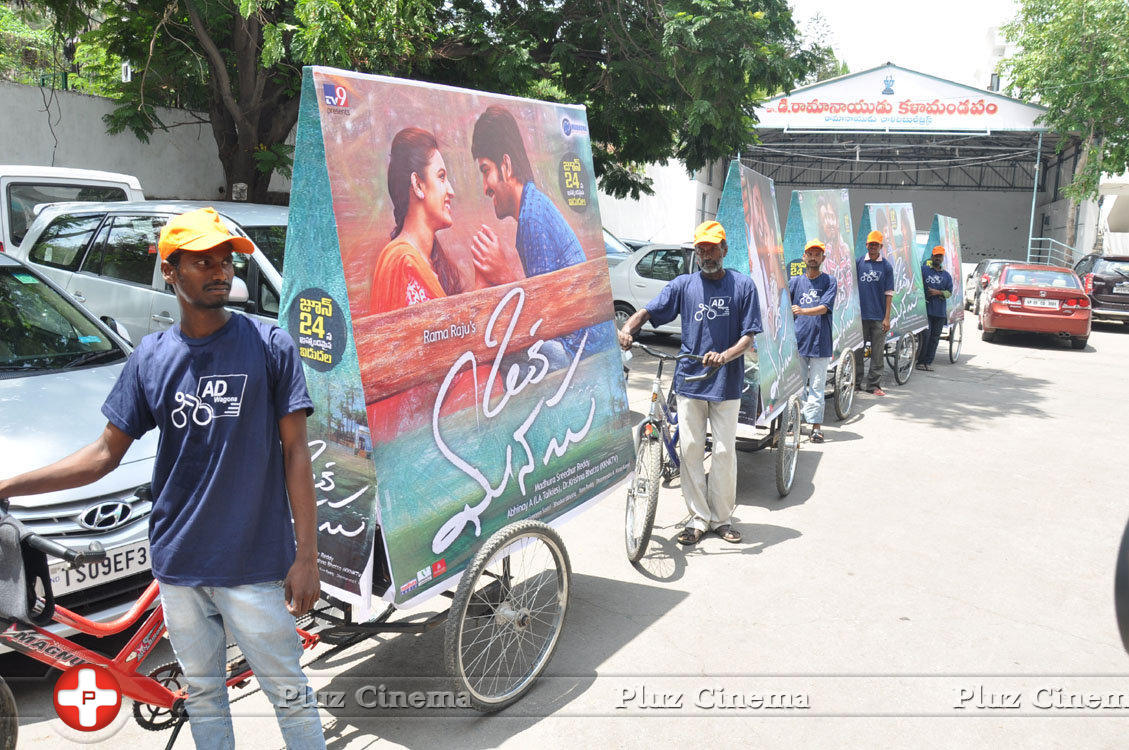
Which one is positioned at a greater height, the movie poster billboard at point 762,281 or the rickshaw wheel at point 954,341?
the movie poster billboard at point 762,281

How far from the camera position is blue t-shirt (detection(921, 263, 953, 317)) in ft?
41.8

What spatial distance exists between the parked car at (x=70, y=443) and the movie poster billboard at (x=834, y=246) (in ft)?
20.6

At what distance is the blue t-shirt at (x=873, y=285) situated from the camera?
34.6ft

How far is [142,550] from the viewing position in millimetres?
3775

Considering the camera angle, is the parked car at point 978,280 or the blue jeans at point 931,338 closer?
the blue jeans at point 931,338

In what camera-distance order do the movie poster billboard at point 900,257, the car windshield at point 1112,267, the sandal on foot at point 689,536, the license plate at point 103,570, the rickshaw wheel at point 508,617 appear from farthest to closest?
the car windshield at point 1112,267 → the movie poster billboard at point 900,257 → the sandal on foot at point 689,536 → the license plate at point 103,570 → the rickshaw wheel at point 508,617

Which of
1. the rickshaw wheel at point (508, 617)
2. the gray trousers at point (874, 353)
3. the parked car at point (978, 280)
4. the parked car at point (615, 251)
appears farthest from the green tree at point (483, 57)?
the parked car at point (978, 280)

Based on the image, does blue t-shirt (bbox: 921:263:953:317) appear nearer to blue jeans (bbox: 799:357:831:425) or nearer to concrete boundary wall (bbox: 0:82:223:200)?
blue jeans (bbox: 799:357:831:425)

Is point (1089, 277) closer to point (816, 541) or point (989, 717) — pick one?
point (816, 541)

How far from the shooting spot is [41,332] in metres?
→ 5.00

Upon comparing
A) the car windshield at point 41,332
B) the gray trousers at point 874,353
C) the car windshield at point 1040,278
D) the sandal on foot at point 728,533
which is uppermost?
the car windshield at point 41,332

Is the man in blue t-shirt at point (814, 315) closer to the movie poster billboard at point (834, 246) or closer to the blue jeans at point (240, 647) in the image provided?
the movie poster billboard at point (834, 246)

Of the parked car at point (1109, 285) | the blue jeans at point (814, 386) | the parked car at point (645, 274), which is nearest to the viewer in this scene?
the blue jeans at point (814, 386)

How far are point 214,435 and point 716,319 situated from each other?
3657mm
